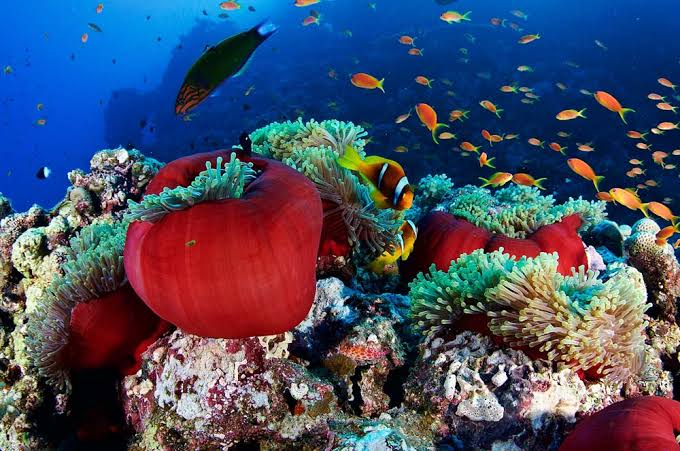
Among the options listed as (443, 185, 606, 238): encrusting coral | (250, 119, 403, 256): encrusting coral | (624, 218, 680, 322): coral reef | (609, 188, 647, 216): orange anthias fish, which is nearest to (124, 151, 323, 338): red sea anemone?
(250, 119, 403, 256): encrusting coral

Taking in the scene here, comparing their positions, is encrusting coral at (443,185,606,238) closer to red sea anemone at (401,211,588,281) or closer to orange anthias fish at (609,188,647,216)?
red sea anemone at (401,211,588,281)

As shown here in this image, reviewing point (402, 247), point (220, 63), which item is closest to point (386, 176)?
point (402, 247)

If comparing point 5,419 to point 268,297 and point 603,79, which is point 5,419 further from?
A: point 603,79

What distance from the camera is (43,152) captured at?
61375 millimetres

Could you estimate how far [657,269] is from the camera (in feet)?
11.6

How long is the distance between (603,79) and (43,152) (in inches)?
2741

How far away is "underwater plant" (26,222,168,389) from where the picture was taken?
2.20 m

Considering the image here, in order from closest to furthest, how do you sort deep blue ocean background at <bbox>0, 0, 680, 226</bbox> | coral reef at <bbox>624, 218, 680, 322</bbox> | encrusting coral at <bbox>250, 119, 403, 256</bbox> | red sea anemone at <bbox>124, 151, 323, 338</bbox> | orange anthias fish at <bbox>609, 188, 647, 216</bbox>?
red sea anemone at <bbox>124, 151, 323, 338</bbox>
encrusting coral at <bbox>250, 119, 403, 256</bbox>
coral reef at <bbox>624, 218, 680, 322</bbox>
orange anthias fish at <bbox>609, 188, 647, 216</bbox>
deep blue ocean background at <bbox>0, 0, 680, 226</bbox>

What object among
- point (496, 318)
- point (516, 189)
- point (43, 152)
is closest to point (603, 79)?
point (516, 189)

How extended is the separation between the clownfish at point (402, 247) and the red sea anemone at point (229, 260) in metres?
1.02

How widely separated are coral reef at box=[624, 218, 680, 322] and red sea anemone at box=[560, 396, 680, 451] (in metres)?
2.28

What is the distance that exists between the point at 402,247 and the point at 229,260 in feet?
4.61

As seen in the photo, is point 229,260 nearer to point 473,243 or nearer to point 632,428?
A: point 632,428

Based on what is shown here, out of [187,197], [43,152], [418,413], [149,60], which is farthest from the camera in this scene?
[149,60]
